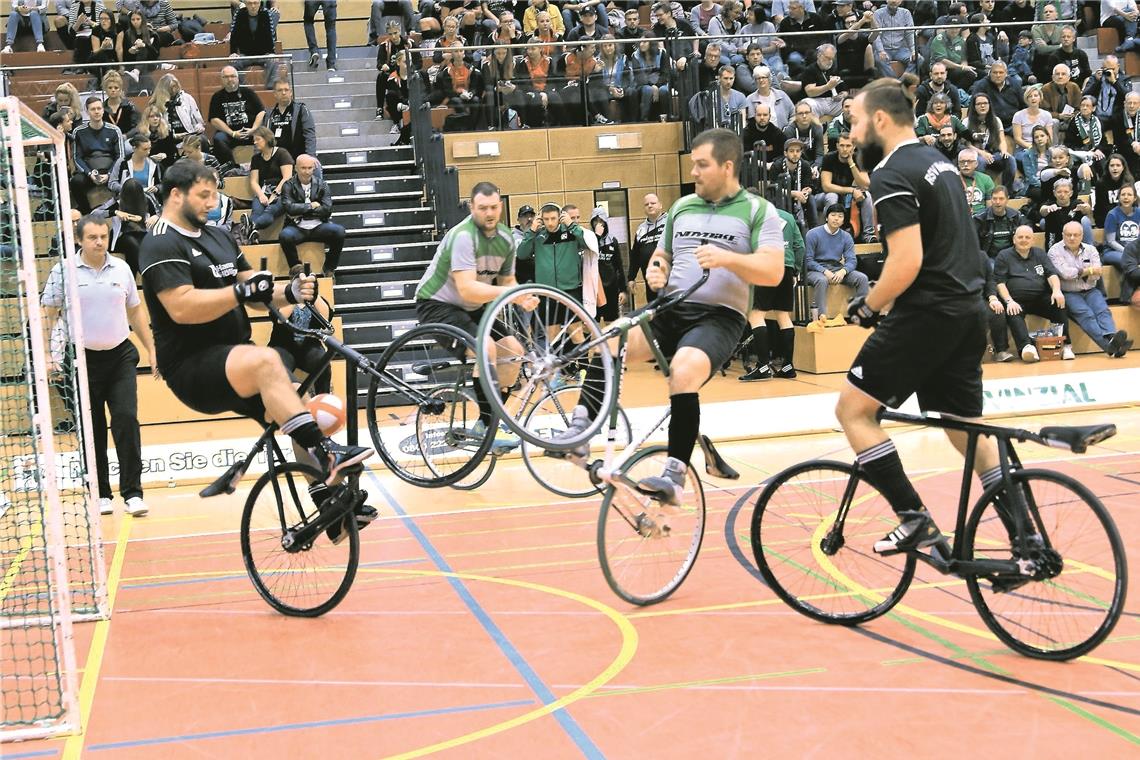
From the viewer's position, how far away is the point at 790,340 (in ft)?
45.5

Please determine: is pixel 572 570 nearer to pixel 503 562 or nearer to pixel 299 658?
pixel 503 562

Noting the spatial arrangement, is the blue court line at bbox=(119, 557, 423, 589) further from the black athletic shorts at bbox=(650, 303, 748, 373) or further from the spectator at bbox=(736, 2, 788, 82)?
the spectator at bbox=(736, 2, 788, 82)

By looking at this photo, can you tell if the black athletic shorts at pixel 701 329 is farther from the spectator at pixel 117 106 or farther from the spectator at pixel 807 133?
the spectator at pixel 117 106

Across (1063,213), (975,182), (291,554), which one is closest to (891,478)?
(291,554)

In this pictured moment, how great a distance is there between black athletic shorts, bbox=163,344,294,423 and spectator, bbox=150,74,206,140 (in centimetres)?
896

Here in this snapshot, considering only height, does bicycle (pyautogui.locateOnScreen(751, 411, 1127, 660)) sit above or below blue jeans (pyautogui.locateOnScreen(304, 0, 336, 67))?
below

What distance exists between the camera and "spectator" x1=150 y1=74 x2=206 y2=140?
1437 cm

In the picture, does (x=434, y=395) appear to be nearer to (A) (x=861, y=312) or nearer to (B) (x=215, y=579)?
(B) (x=215, y=579)

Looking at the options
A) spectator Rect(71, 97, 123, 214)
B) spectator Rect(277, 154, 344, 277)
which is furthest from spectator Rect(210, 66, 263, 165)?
spectator Rect(71, 97, 123, 214)

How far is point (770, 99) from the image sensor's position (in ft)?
52.2

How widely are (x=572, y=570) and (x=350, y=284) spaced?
848 cm

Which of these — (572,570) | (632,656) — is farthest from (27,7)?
(632,656)

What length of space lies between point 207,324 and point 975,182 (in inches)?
434

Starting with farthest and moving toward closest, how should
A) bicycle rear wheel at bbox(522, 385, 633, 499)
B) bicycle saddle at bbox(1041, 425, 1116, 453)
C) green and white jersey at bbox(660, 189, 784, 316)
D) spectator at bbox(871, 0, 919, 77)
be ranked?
spectator at bbox(871, 0, 919, 77), bicycle rear wheel at bbox(522, 385, 633, 499), green and white jersey at bbox(660, 189, 784, 316), bicycle saddle at bbox(1041, 425, 1116, 453)
